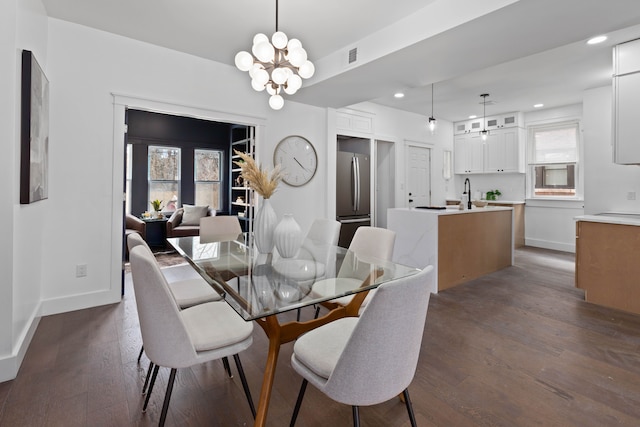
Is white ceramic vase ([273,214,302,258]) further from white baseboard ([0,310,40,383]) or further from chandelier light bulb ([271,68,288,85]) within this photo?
white baseboard ([0,310,40,383])

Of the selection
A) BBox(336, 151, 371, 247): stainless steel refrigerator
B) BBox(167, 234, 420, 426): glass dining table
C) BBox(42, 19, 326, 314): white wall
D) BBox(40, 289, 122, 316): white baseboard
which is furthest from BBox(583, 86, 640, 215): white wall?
BBox(40, 289, 122, 316): white baseboard

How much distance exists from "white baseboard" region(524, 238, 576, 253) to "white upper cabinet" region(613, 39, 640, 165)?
3095 millimetres

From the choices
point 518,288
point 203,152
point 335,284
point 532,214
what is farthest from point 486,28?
point 203,152

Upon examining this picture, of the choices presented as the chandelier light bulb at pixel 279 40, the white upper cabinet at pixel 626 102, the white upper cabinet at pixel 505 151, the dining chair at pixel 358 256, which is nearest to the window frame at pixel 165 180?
the chandelier light bulb at pixel 279 40

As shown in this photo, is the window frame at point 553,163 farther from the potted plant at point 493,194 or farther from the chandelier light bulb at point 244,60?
the chandelier light bulb at point 244,60

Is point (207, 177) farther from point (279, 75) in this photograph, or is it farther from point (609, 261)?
point (609, 261)

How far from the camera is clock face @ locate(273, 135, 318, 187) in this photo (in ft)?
14.5

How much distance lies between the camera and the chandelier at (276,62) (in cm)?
203

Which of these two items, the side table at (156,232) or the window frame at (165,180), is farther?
the window frame at (165,180)

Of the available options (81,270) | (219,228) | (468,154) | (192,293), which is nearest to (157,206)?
(81,270)

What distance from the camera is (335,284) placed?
1629mm

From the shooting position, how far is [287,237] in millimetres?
2096

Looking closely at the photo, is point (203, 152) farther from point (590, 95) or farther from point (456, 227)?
point (590, 95)

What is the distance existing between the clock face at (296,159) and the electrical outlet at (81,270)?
7.99ft
